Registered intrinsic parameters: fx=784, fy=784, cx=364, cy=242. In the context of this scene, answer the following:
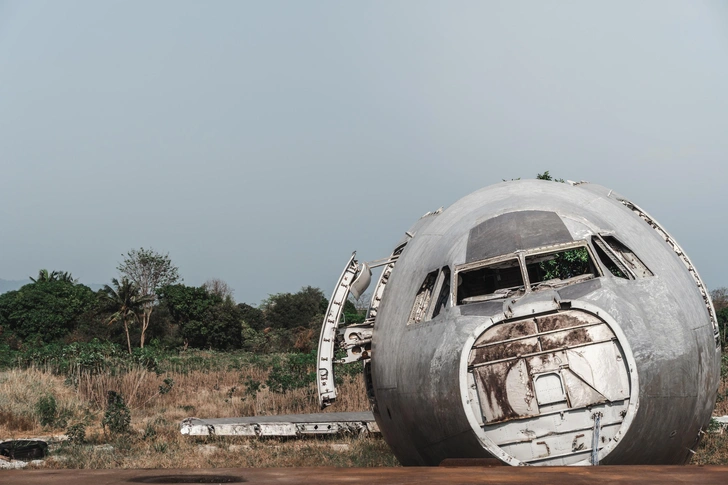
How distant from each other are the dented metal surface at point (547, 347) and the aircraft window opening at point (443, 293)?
2cm

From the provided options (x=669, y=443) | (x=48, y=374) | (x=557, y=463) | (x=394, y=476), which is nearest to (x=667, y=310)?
(x=669, y=443)

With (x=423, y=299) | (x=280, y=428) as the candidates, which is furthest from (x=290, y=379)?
(x=423, y=299)

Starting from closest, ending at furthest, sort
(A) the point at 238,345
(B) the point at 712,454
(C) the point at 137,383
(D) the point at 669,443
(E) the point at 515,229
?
(D) the point at 669,443 → (E) the point at 515,229 → (B) the point at 712,454 → (C) the point at 137,383 → (A) the point at 238,345

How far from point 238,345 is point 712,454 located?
59488 mm

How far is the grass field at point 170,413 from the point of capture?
1399 centimetres

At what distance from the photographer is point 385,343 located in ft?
30.5

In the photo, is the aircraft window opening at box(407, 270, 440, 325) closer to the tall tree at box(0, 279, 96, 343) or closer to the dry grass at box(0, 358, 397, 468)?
the dry grass at box(0, 358, 397, 468)

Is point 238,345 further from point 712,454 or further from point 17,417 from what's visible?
point 712,454

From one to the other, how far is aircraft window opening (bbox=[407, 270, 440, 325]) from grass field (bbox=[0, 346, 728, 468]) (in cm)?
435

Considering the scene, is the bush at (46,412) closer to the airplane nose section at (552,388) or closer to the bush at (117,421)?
the bush at (117,421)

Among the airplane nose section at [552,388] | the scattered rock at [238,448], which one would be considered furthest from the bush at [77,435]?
the airplane nose section at [552,388]

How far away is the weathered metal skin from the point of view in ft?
24.2

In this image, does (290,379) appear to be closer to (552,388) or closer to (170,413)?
(170,413)

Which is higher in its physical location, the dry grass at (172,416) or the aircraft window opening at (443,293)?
the aircraft window opening at (443,293)
